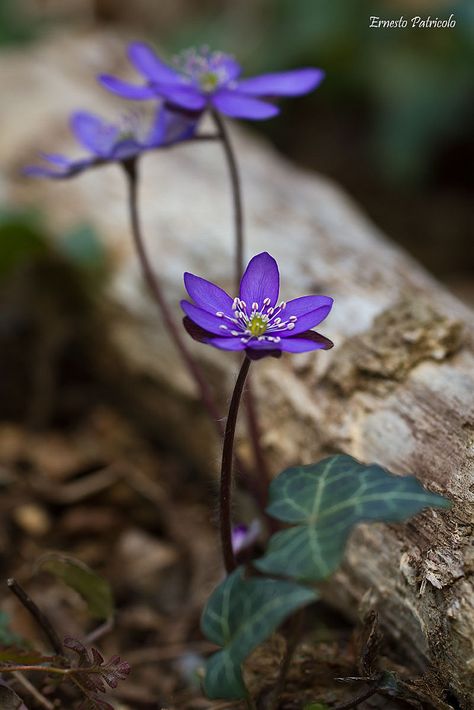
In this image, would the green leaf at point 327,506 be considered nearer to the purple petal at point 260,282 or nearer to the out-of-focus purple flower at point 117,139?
the purple petal at point 260,282

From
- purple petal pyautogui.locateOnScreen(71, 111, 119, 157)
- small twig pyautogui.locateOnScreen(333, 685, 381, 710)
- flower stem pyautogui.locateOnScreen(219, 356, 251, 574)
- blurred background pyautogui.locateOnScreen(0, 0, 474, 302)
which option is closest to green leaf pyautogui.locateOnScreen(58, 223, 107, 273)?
purple petal pyautogui.locateOnScreen(71, 111, 119, 157)

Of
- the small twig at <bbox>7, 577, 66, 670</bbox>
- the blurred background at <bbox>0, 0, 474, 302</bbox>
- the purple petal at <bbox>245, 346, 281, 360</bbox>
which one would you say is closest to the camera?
the purple petal at <bbox>245, 346, 281, 360</bbox>

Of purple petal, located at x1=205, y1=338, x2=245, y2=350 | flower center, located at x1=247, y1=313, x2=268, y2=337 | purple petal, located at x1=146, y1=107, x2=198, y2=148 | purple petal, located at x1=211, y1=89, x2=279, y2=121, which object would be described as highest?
purple petal, located at x1=211, y1=89, x2=279, y2=121

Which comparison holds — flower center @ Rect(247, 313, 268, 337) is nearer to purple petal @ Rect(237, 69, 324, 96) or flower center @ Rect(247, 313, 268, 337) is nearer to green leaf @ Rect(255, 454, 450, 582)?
green leaf @ Rect(255, 454, 450, 582)

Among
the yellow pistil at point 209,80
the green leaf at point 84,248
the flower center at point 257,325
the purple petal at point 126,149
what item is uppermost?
the yellow pistil at point 209,80

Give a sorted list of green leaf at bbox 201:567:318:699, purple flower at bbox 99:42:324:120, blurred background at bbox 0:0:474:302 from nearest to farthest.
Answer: green leaf at bbox 201:567:318:699 → purple flower at bbox 99:42:324:120 → blurred background at bbox 0:0:474:302

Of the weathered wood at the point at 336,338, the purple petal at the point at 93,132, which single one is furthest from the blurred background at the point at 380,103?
the purple petal at the point at 93,132

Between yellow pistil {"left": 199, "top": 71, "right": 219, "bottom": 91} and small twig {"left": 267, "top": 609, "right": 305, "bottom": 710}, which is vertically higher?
yellow pistil {"left": 199, "top": 71, "right": 219, "bottom": 91}
